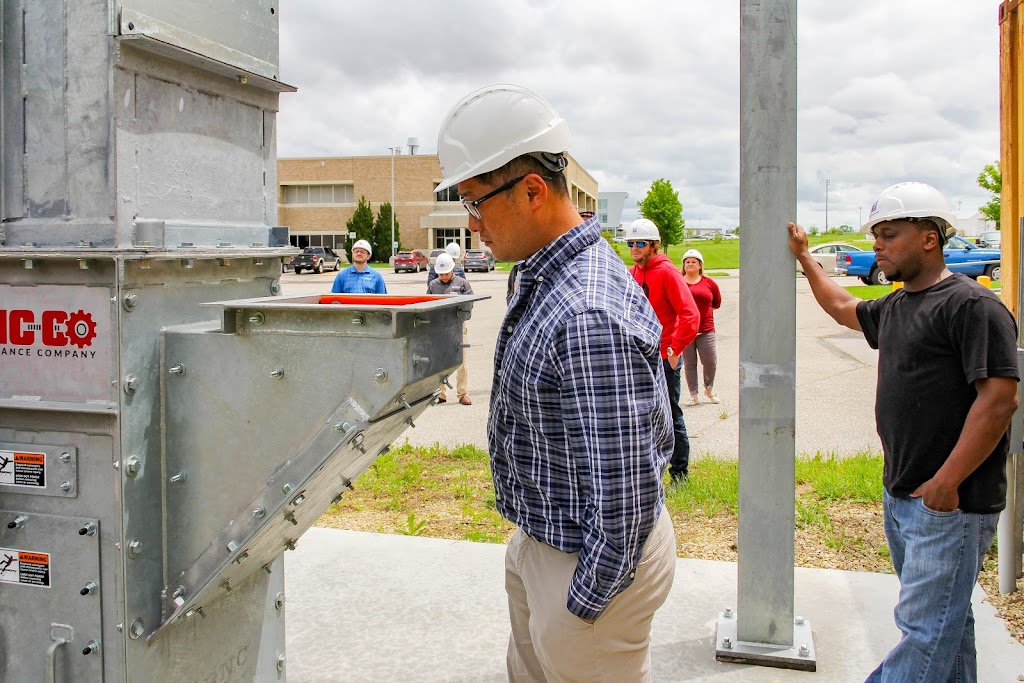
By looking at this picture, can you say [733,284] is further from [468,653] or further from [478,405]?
[468,653]

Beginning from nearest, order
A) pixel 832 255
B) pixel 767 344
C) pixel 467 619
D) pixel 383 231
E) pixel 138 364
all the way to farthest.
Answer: pixel 138 364, pixel 767 344, pixel 467 619, pixel 832 255, pixel 383 231

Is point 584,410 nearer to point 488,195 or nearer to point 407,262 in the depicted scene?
point 488,195

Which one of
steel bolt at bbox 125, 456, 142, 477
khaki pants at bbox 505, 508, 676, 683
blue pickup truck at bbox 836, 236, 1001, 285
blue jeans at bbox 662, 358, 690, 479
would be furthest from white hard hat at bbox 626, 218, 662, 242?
blue pickup truck at bbox 836, 236, 1001, 285

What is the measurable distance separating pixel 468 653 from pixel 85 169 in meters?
2.56

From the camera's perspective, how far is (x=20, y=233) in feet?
7.81

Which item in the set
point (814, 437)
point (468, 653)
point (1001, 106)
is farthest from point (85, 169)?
point (814, 437)

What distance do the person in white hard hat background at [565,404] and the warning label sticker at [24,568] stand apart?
4.34 ft

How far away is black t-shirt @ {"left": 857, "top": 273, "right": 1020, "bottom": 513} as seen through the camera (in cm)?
274

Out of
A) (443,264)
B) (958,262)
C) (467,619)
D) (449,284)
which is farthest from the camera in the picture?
(958,262)

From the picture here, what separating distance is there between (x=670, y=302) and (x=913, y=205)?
4137 mm

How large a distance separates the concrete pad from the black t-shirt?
117 cm

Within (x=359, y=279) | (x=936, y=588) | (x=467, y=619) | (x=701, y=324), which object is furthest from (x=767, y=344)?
(x=359, y=279)

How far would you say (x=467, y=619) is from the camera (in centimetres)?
412

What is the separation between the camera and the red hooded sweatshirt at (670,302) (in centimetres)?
693
